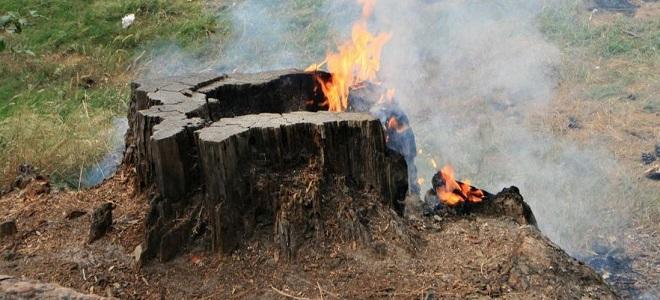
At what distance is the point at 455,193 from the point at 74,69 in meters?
8.10

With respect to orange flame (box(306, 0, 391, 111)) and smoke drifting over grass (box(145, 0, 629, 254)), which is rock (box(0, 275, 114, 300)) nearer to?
orange flame (box(306, 0, 391, 111))

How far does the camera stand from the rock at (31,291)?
2.87 metres

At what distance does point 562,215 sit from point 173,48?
7579 millimetres

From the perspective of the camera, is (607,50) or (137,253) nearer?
(137,253)

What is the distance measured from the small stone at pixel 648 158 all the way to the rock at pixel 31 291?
6.24 metres

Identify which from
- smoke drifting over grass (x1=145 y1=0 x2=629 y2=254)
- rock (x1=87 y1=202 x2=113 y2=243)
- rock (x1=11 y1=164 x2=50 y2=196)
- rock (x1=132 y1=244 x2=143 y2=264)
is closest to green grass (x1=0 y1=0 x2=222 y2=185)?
rock (x1=11 y1=164 x2=50 y2=196)

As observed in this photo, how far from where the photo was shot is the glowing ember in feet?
17.0

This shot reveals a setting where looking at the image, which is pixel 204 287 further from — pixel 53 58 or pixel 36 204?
pixel 53 58

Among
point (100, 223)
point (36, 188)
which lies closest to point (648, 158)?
point (100, 223)

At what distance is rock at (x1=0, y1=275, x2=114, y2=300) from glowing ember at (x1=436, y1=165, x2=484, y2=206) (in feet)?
10.0

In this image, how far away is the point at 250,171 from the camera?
13.9 feet

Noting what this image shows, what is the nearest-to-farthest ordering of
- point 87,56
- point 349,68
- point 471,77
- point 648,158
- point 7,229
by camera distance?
point 7,229
point 349,68
point 648,158
point 471,77
point 87,56

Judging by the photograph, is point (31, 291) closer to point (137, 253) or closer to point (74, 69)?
point (137, 253)

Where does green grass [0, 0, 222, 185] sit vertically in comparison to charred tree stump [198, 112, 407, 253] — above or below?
above
